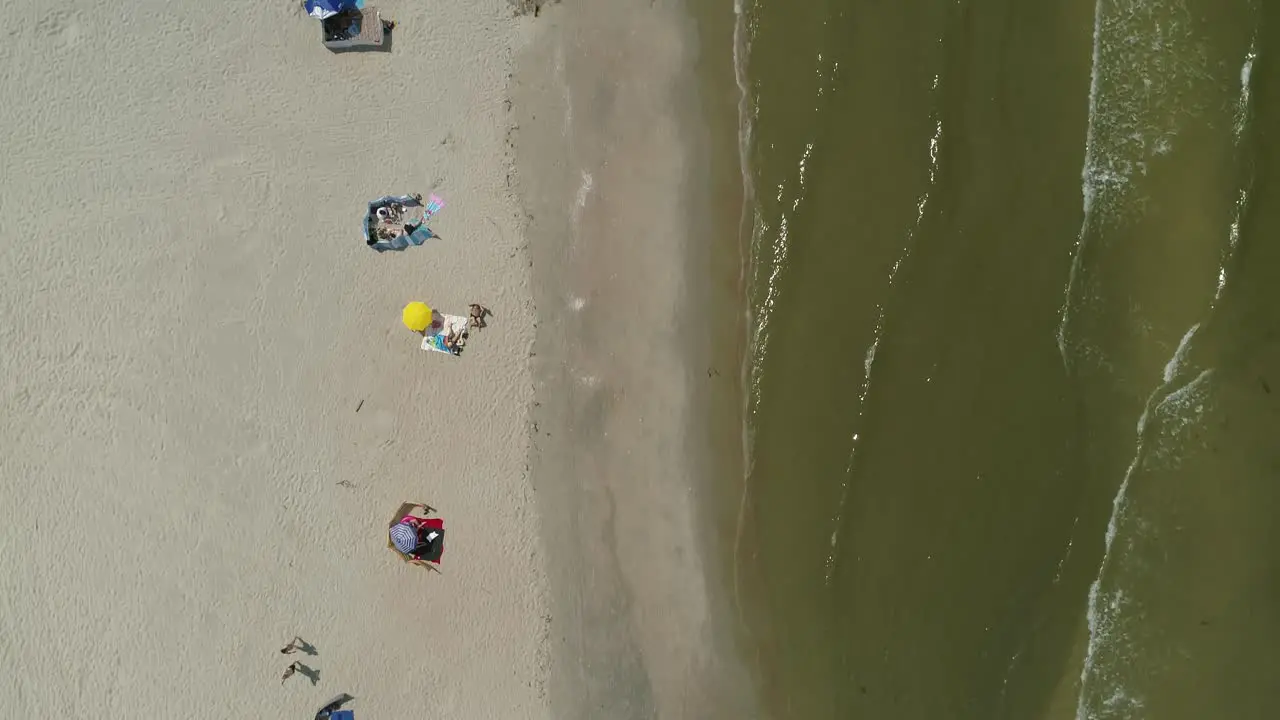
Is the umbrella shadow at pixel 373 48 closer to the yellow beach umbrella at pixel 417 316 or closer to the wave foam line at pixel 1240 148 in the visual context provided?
the yellow beach umbrella at pixel 417 316

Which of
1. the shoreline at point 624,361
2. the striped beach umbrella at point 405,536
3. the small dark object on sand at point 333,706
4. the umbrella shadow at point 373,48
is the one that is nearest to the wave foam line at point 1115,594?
the shoreline at point 624,361

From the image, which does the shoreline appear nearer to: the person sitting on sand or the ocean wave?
the person sitting on sand

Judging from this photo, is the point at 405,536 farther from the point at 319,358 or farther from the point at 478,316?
the point at 478,316

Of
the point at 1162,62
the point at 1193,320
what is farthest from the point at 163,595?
the point at 1162,62

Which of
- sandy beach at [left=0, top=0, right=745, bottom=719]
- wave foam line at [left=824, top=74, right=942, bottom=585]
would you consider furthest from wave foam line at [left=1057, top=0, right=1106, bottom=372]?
sandy beach at [left=0, top=0, right=745, bottom=719]

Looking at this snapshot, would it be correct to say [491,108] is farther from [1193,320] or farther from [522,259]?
[1193,320]
